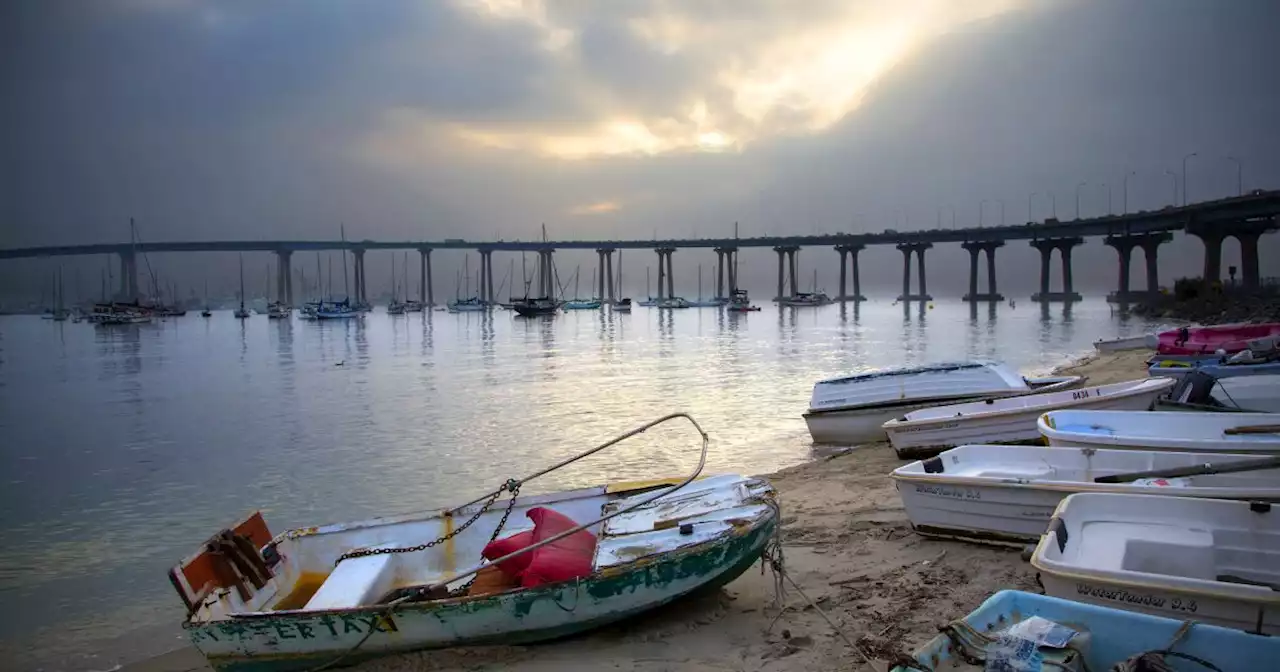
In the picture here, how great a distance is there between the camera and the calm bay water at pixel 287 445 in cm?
999

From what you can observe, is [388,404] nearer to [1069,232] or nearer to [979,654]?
[979,654]

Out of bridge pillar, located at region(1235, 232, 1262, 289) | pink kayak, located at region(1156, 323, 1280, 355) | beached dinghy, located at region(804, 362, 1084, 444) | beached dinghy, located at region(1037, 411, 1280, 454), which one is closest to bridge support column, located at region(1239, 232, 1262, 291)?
bridge pillar, located at region(1235, 232, 1262, 289)

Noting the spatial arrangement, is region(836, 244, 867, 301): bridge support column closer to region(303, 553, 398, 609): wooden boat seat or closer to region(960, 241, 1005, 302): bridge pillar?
region(960, 241, 1005, 302): bridge pillar

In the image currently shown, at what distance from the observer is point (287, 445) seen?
1984cm

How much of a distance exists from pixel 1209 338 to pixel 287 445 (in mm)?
25649

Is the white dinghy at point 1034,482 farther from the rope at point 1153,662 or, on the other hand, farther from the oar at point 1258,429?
the rope at point 1153,662

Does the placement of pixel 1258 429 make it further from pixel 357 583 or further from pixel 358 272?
pixel 358 272

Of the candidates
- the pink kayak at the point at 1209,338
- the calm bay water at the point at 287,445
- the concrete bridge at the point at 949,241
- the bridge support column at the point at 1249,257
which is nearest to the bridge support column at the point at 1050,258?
the concrete bridge at the point at 949,241

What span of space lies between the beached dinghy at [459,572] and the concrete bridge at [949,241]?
89375 mm

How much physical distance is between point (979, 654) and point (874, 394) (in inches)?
482

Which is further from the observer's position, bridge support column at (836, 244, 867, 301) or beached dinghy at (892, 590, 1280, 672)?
bridge support column at (836, 244, 867, 301)

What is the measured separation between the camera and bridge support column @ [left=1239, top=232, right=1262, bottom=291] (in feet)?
263

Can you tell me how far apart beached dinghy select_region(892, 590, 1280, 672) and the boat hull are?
248 centimetres

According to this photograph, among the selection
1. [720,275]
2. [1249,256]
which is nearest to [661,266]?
[720,275]
